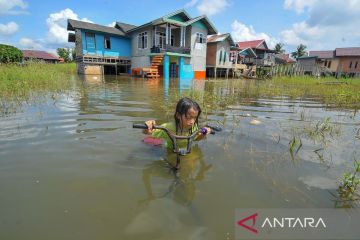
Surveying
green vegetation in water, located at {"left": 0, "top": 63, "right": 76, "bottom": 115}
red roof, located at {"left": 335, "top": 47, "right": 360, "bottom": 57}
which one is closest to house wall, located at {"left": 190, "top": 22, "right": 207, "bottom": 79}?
green vegetation in water, located at {"left": 0, "top": 63, "right": 76, "bottom": 115}

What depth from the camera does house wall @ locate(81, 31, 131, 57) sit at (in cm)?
2155

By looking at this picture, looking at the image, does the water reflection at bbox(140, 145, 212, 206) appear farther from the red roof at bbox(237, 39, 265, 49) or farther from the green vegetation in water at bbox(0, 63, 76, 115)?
the red roof at bbox(237, 39, 265, 49)

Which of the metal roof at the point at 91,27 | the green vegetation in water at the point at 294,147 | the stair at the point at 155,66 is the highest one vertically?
the metal roof at the point at 91,27

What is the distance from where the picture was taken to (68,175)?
2623 mm

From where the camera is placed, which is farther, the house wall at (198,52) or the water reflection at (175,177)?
the house wall at (198,52)

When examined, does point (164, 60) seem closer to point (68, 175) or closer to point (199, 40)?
point (199, 40)

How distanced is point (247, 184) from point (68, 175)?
2.09 metres

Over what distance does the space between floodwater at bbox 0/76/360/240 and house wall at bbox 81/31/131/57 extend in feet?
61.3

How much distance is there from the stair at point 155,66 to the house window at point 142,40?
2.55m

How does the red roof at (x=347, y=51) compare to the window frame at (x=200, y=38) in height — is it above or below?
above

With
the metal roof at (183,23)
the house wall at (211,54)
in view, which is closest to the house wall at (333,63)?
the house wall at (211,54)

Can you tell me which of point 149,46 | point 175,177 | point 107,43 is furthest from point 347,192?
point 107,43

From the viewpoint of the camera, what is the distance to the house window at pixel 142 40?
2201 cm

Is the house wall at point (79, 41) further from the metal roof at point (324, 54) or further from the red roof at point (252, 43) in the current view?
the metal roof at point (324, 54)
